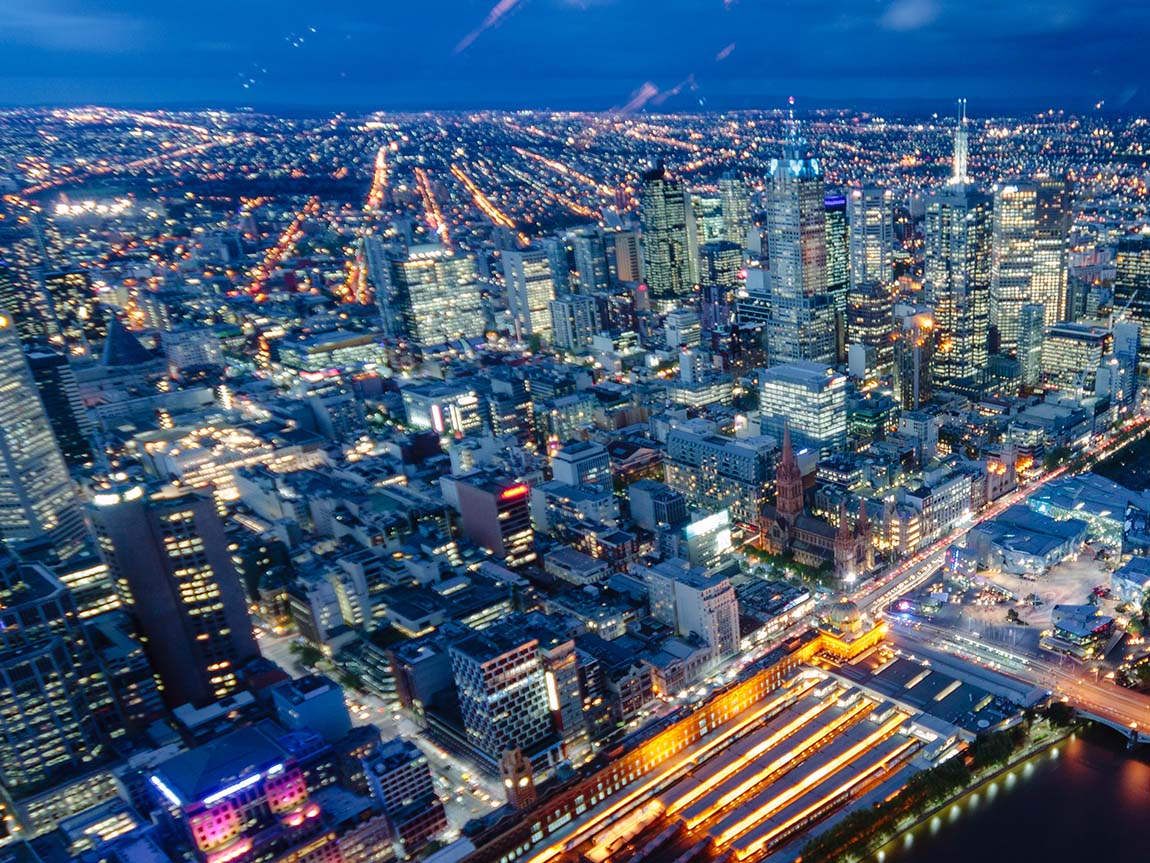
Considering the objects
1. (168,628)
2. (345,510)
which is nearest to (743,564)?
(345,510)

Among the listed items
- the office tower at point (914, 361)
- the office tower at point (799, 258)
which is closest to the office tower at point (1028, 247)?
the office tower at point (914, 361)

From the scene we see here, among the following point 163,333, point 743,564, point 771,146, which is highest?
point 771,146

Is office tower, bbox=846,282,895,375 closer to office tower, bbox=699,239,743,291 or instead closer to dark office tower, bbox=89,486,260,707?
office tower, bbox=699,239,743,291

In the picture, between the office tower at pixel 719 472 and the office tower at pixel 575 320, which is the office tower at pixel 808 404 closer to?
the office tower at pixel 719 472

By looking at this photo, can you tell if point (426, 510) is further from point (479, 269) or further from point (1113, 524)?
point (479, 269)

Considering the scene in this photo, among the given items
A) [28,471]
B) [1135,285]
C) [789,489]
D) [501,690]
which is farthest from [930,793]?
[1135,285]
